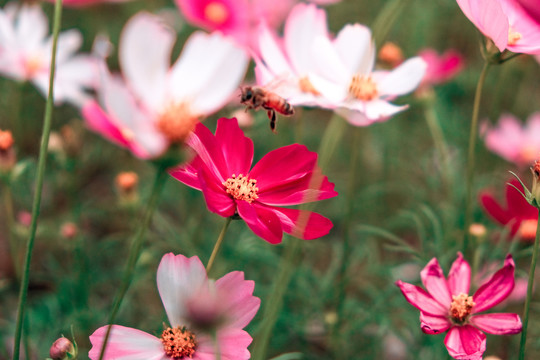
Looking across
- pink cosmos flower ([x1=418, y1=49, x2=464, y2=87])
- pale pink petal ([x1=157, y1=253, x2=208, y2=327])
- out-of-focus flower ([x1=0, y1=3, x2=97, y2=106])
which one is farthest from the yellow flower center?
pale pink petal ([x1=157, y1=253, x2=208, y2=327])

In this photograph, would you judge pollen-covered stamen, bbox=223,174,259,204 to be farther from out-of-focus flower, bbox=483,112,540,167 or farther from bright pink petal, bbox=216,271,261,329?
out-of-focus flower, bbox=483,112,540,167

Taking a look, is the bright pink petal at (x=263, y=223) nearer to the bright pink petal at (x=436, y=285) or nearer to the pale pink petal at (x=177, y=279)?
the pale pink petal at (x=177, y=279)

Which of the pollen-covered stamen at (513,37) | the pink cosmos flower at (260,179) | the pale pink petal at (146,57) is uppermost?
the pollen-covered stamen at (513,37)

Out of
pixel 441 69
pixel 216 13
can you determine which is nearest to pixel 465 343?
pixel 441 69

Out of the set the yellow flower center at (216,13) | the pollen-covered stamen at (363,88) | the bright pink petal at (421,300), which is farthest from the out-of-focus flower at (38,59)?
the bright pink petal at (421,300)

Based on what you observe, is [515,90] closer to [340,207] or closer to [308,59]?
[340,207]

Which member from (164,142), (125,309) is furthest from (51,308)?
(164,142)

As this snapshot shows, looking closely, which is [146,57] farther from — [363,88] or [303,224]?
[363,88]
